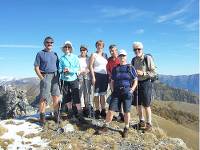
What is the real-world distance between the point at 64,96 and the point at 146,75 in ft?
15.5

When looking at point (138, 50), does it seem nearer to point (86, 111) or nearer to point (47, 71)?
point (47, 71)

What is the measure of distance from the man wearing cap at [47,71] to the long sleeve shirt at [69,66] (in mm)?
351

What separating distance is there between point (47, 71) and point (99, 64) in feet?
9.59

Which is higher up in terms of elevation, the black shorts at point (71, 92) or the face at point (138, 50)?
the face at point (138, 50)

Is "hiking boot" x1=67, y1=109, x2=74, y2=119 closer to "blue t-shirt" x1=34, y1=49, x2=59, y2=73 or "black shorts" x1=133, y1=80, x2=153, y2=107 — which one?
"blue t-shirt" x1=34, y1=49, x2=59, y2=73

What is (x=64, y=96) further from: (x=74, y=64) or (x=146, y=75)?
(x=146, y=75)

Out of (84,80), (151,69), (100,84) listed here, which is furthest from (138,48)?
(84,80)

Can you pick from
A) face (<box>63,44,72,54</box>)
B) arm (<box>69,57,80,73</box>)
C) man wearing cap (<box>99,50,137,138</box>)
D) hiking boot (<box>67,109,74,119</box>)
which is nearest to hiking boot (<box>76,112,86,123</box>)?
hiking boot (<box>67,109,74,119</box>)

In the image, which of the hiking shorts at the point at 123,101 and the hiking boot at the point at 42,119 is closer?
the hiking shorts at the point at 123,101

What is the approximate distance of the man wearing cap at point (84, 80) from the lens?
17688mm

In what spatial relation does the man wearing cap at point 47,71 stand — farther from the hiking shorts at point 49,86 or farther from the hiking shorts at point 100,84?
the hiking shorts at point 100,84

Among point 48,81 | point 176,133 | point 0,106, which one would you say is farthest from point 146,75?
point 176,133

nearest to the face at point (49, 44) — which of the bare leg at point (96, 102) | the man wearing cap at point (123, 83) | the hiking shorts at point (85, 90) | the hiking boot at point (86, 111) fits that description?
the hiking shorts at point (85, 90)

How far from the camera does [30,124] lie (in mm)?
16938
